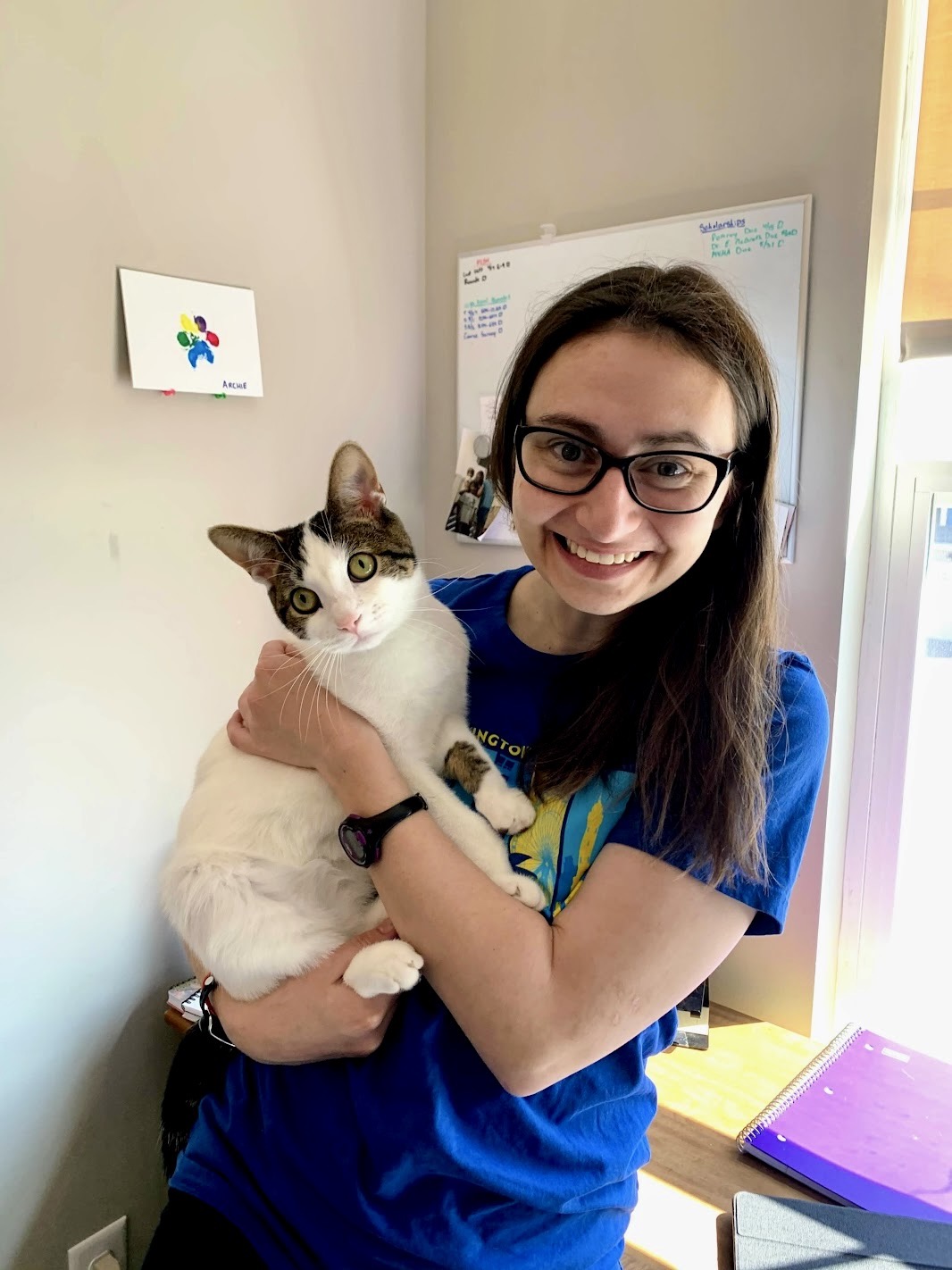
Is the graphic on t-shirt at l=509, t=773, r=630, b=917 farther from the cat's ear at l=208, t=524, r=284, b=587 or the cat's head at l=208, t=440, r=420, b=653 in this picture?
the cat's ear at l=208, t=524, r=284, b=587

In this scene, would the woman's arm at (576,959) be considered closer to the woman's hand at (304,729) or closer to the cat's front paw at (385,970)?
the cat's front paw at (385,970)

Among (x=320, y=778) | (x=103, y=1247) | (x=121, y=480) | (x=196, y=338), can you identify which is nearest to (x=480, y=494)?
(x=196, y=338)

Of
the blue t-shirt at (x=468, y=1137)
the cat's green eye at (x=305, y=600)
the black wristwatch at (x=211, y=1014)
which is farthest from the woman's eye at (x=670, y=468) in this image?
the black wristwatch at (x=211, y=1014)

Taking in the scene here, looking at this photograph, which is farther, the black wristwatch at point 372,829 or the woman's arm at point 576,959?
the black wristwatch at point 372,829

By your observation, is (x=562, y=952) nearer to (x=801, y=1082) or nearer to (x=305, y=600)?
(x=305, y=600)

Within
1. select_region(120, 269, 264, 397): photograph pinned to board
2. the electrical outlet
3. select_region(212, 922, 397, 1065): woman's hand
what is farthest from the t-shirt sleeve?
the electrical outlet

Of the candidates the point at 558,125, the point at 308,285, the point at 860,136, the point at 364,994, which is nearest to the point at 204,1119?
the point at 364,994

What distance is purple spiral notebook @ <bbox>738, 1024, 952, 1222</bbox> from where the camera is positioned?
4.42ft

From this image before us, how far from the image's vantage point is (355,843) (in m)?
0.96

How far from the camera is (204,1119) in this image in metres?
1.06

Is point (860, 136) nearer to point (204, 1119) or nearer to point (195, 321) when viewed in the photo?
point (195, 321)

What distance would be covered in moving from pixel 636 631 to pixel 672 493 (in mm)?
202

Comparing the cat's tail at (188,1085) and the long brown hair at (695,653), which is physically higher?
the long brown hair at (695,653)

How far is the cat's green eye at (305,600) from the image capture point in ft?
3.83
